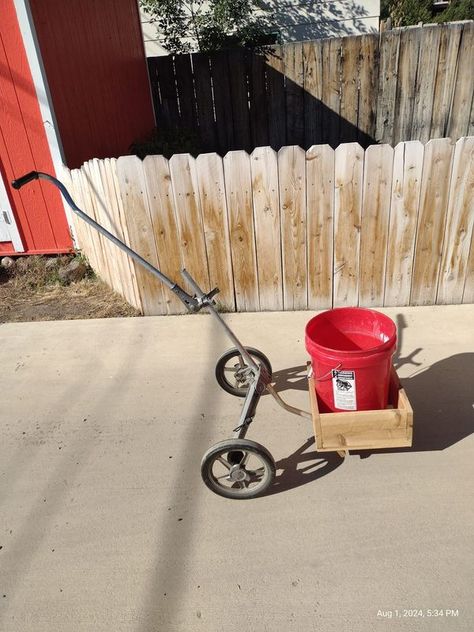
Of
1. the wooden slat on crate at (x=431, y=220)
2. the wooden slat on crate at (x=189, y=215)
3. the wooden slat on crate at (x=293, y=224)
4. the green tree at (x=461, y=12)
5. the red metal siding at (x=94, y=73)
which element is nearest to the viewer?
the wooden slat on crate at (x=431, y=220)

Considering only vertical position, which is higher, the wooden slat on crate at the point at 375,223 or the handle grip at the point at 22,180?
the handle grip at the point at 22,180

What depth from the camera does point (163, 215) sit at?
13.7 feet

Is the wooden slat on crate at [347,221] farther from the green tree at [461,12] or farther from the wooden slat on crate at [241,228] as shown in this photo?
the green tree at [461,12]

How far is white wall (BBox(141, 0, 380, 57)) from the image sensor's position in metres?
11.7

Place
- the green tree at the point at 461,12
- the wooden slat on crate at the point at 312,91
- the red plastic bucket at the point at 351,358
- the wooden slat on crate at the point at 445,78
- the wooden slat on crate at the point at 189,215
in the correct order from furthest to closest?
the green tree at the point at 461,12 → the wooden slat on crate at the point at 312,91 → the wooden slat on crate at the point at 445,78 → the wooden slat on crate at the point at 189,215 → the red plastic bucket at the point at 351,358

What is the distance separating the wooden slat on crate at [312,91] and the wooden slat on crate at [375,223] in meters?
4.37

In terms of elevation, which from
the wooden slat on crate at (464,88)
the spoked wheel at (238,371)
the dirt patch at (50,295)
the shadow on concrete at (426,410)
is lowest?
the dirt patch at (50,295)

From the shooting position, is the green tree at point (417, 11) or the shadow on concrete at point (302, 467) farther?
the green tree at point (417, 11)

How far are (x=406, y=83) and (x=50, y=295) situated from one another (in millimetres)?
6000

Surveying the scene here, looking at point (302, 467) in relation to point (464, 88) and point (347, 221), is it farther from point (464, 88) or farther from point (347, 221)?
point (464, 88)

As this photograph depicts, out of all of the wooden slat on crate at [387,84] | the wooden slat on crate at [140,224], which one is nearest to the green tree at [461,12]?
the wooden slat on crate at [387,84]

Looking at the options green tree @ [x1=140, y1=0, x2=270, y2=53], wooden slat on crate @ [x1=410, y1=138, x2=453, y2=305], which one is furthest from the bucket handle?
green tree @ [x1=140, y1=0, x2=270, y2=53]

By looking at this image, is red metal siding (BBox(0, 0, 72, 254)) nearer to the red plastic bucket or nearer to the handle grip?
the handle grip

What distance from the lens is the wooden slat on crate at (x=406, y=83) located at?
275 inches
